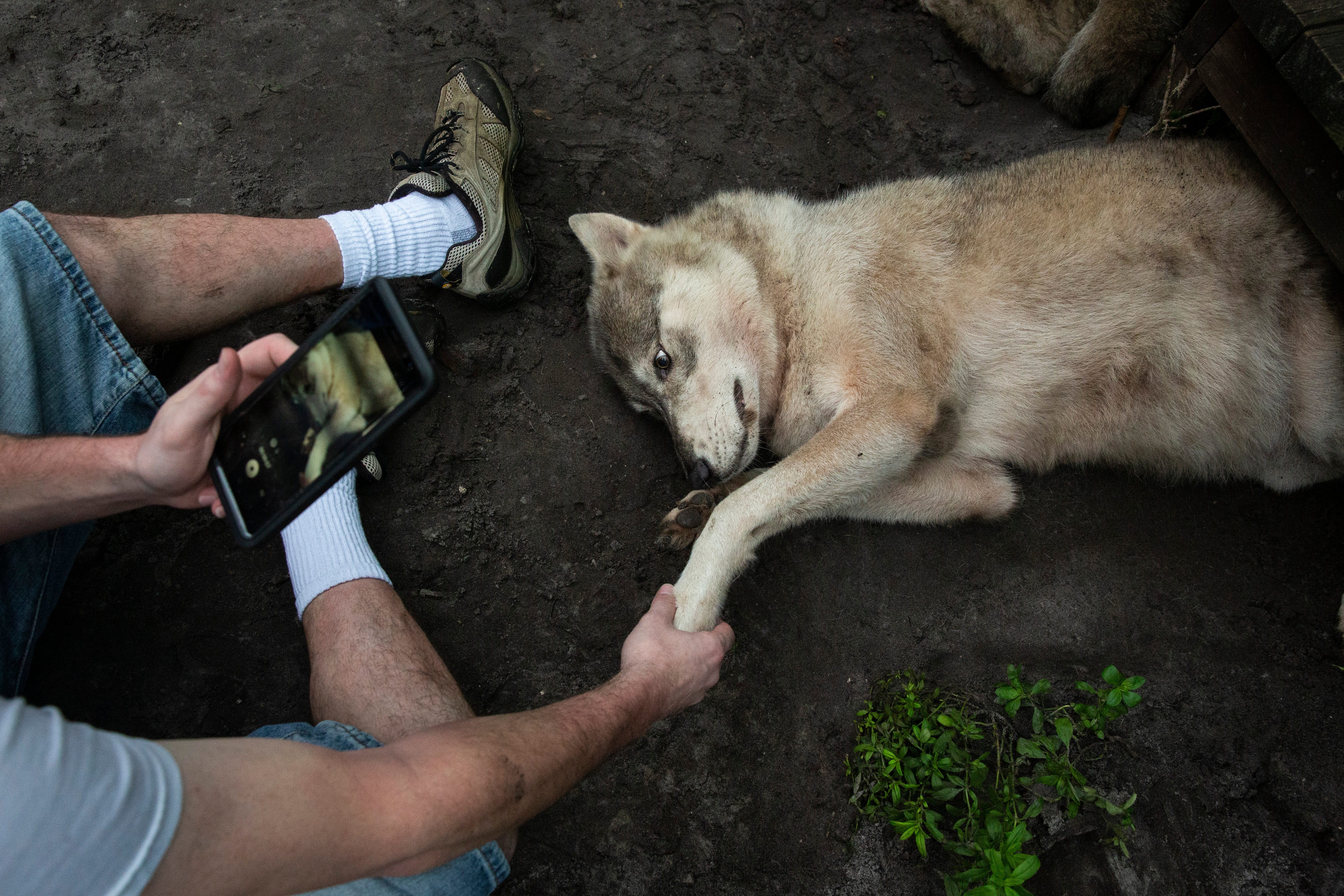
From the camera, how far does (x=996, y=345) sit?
3.21 metres

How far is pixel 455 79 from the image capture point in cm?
405

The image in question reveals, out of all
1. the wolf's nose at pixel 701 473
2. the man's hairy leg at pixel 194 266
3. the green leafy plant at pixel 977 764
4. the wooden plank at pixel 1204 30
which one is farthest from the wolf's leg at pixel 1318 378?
the man's hairy leg at pixel 194 266

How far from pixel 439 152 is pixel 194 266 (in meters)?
1.30

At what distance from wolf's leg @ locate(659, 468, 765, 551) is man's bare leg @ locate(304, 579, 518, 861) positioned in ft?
3.48

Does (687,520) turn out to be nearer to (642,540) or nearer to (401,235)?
(642,540)

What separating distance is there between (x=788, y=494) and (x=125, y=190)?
3.83m

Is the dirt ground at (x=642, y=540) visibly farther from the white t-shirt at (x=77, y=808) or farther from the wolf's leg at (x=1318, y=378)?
the white t-shirt at (x=77, y=808)

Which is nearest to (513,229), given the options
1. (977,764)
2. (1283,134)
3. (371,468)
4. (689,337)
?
(689,337)

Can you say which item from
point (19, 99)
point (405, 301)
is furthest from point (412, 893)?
point (19, 99)

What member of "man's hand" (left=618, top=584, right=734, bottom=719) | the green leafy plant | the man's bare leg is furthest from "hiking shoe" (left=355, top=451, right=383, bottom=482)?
the green leafy plant

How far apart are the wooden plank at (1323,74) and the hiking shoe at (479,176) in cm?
317

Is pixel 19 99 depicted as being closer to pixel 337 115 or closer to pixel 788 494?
pixel 337 115

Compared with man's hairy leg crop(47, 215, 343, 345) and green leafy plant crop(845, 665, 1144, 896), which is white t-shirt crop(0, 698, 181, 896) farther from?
green leafy plant crop(845, 665, 1144, 896)

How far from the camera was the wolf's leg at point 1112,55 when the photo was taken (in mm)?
3717
